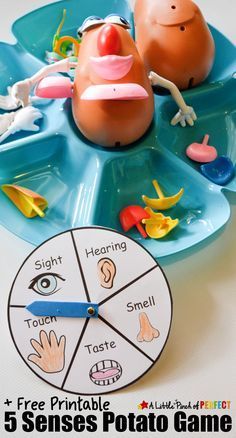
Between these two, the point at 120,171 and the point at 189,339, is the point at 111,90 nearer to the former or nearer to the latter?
the point at 120,171

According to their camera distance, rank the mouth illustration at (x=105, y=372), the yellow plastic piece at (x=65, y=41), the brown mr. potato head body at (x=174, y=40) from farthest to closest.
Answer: the yellow plastic piece at (x=65, y=41) → the brown mr. potato head body at (x=174, y=40) → the mouth illustration at (x=105, y=372)

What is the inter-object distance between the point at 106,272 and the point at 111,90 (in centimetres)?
29

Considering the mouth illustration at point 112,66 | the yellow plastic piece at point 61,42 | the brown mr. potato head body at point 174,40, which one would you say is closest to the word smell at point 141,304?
the mouth illustration at point 112,66

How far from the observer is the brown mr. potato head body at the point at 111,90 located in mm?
912

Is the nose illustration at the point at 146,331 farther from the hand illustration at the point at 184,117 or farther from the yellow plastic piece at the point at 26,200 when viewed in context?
the hand illustration at the point at 184,117

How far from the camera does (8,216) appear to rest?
0.93 meters

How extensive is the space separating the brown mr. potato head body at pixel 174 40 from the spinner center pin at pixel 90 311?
405mm

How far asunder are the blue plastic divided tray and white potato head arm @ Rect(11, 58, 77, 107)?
6 cm

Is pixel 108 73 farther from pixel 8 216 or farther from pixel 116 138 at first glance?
pixel 8 216

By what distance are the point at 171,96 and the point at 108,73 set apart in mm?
178

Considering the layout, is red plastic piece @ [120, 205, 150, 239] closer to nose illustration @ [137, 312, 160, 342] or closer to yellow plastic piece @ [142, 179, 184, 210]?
yellow plastic piece @ [142, 179, 184, 210]

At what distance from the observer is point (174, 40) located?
1034 millimetres

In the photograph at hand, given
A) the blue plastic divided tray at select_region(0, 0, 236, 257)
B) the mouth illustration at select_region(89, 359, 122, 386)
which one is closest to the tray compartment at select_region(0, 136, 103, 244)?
the blue plastic divided tray at select_region(0, 0, 236, 257)

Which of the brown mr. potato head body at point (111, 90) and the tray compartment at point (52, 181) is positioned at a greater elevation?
the brown mr. potato head body at point (111, 90)
